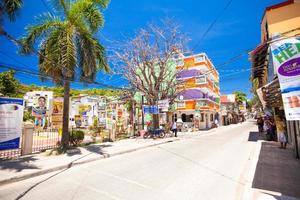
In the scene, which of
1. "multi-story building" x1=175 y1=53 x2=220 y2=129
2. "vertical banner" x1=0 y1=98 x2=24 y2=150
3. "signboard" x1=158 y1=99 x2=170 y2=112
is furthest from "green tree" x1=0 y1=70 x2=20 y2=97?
"vertical banner" x1=0 y1=98 x2=24 y2=150

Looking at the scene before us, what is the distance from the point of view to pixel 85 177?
732 cm

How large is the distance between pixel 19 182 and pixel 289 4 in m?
19.3

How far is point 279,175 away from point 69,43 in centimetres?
1115

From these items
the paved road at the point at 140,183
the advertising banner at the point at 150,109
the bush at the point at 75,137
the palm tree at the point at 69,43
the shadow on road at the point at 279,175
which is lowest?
the shadow on road at the point at 279,175

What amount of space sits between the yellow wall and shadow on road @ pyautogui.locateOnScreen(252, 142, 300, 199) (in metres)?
9.80

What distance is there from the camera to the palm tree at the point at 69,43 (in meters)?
11.3

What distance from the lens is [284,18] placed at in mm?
15188

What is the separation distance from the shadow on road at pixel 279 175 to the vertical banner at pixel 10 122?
34.8ft

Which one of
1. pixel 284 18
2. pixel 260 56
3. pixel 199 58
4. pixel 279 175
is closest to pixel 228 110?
pixel 199 58

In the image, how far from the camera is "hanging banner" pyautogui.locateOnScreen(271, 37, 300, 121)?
14.9ft

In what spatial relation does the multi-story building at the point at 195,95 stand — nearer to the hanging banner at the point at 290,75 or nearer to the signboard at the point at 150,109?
the signboard at the point at 150,109

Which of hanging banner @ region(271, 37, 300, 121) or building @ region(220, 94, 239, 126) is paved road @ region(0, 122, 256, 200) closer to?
hanging banner @ region(271, 37, 300, 121)

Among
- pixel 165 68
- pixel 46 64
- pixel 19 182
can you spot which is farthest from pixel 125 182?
pixel 165 68

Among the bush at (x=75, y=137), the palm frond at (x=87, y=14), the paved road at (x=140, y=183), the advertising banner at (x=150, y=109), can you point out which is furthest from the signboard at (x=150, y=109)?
the paved road at (x=140, y=183)
